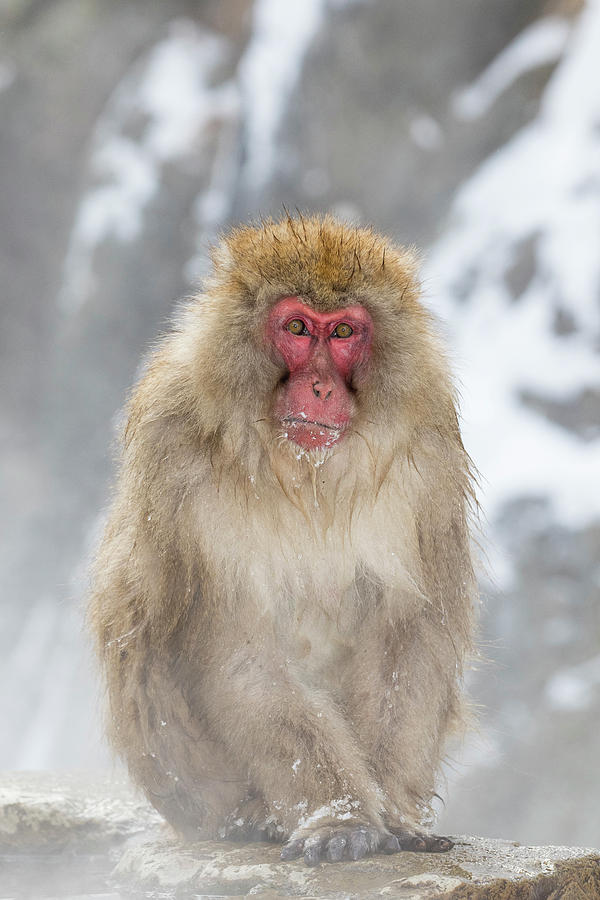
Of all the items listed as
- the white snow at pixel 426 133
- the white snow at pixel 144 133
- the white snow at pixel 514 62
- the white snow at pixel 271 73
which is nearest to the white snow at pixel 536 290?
the white snow at pixel 514 62

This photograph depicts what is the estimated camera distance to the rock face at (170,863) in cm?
202

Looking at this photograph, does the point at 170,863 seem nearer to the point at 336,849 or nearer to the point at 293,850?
the point at 293,850

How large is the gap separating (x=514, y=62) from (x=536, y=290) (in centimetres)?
238

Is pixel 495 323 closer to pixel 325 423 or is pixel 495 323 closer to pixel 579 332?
pixel 579 332

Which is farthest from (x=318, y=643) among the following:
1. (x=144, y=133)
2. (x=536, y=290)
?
(x=144, y=133)

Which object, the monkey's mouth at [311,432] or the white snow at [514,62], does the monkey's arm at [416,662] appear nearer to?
the monkey's mouth at [311,432]

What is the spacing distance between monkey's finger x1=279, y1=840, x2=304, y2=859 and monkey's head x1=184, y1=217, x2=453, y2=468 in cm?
85

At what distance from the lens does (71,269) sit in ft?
32.3

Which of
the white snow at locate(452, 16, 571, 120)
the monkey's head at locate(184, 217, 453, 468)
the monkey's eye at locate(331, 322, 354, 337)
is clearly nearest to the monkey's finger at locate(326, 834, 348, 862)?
the monkey's head at locate(184, 217, 453, 468)

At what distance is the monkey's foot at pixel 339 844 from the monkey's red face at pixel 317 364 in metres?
0.83

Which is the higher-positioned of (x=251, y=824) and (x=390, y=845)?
(x=251, y=824)

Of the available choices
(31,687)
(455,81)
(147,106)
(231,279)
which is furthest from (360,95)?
(231,279)

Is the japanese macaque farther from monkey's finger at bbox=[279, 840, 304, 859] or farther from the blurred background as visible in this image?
the blurred background

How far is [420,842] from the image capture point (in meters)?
2.29
